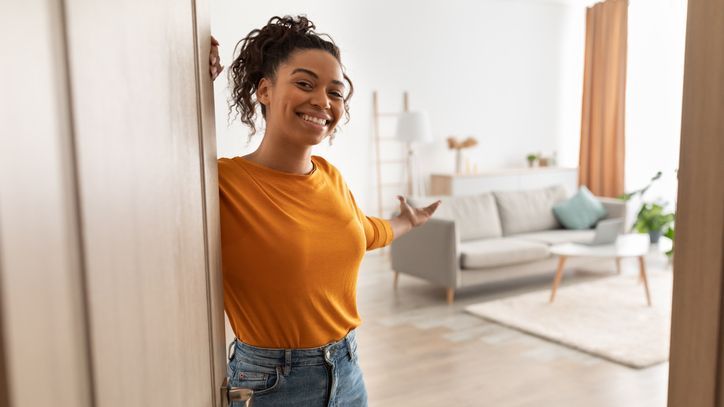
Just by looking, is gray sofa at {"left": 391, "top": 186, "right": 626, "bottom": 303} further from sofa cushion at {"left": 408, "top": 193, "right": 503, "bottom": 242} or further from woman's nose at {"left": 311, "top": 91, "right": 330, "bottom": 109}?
woman's nose at {"left": 311, "top": 91, "right": 330, "bottom": 109}

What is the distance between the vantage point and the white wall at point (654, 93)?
7590mm

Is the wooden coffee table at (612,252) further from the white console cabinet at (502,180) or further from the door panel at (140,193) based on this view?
the door panel at (140,193)

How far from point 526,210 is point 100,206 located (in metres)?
5.86

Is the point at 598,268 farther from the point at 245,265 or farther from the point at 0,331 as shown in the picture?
the point at 0,331

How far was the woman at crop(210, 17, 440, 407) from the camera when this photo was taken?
1.22 meters

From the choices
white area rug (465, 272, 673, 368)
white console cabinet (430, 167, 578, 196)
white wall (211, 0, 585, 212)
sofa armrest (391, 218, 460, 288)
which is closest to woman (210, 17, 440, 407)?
white area rug (465, 272, 673, 368)

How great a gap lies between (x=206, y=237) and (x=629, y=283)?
525cm

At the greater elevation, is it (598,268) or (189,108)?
(189,108)

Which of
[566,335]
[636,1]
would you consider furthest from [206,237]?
[636,1]

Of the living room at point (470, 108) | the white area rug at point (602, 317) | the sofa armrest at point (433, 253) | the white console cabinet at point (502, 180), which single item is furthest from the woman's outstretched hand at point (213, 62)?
the white console cabinet at point (502, 180)

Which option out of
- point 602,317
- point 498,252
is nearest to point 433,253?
point 498,252

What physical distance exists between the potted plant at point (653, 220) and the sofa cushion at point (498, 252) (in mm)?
2313

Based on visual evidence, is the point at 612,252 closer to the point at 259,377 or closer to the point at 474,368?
the point at 474,368

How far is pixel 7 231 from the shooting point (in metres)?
0.45
